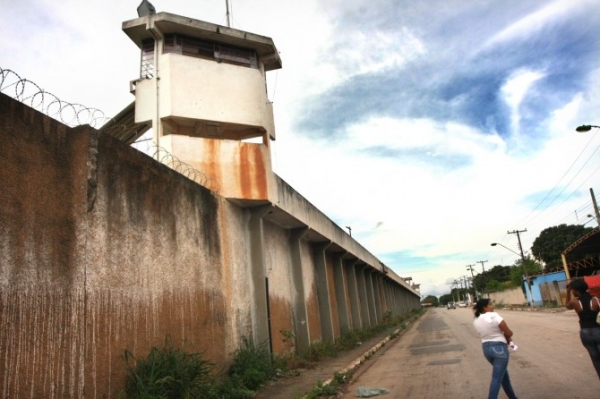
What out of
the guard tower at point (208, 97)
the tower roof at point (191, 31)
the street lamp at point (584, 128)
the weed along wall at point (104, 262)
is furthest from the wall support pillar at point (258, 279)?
the street lamp at point (584, 128)

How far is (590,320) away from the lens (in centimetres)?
577

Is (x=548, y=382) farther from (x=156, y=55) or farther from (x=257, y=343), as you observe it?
(x=156, y=55)

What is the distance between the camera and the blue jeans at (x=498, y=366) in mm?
5208

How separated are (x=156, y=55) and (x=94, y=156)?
5.93 metres

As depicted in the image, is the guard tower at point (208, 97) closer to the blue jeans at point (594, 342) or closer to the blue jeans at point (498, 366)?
the blue jeans at point (498, 366)

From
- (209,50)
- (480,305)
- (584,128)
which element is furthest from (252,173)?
(584,128)

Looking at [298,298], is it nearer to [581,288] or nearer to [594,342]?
[581,288]

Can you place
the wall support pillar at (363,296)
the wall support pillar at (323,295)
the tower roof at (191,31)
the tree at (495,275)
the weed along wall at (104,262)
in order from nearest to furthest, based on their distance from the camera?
the weed along wall at (104,262) → the tower roof at (191,31) → the wall support pillar at (323,295) → the wall support pillar at (363,296) → the tree at (495,275)

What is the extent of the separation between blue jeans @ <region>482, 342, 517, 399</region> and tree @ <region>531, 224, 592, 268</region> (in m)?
70.5

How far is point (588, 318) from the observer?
5781 mm

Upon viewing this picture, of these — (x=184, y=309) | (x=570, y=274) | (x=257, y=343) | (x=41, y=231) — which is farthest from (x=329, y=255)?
(x=570, y=274)

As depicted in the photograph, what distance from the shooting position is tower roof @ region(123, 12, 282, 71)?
10.8 m

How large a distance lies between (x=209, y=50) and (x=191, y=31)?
0.65m

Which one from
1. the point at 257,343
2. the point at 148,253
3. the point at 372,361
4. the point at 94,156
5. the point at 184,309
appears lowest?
the point at 372,361
